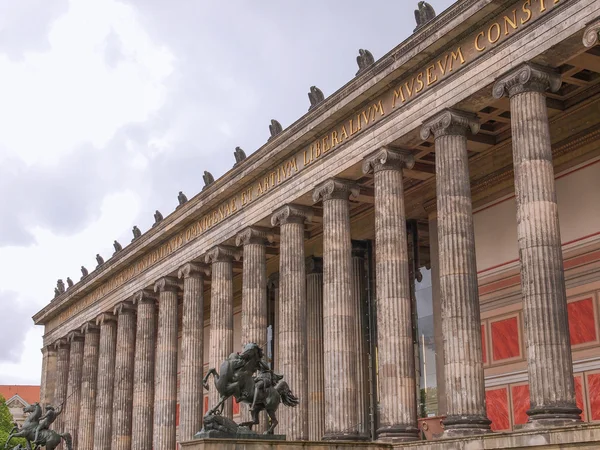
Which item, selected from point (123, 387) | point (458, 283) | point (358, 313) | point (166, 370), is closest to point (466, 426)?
point (458, 283)

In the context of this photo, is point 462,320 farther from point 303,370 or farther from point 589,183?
point 303,370

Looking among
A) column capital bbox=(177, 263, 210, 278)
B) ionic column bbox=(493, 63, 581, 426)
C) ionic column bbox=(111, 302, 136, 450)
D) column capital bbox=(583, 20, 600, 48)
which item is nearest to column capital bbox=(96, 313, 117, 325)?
ionic column bbox=(111, 302, 136, 450)

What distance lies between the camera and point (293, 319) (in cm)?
2936

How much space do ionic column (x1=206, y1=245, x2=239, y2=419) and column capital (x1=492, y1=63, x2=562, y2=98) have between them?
16.8 metres

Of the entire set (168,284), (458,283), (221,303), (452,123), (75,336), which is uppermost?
(452,123)

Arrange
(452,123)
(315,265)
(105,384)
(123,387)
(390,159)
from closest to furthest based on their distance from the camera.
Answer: (452,123) < (390,159) < (315,265) < (123,387) < (105,384)

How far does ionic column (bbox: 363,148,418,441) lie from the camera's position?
23.8 meters

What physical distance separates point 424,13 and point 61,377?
36.9 m

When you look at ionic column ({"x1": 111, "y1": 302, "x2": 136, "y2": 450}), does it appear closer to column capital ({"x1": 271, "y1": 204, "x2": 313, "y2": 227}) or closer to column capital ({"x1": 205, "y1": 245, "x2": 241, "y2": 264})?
column capital ({"x1": 205, "y1": 245, "x2": 241, "y2": 264})

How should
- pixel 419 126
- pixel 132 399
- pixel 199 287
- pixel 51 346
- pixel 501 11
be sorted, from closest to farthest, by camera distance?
1. pixel 501 11
2. pixel 419 126
3. pixel 199 287
4. pixel 132 399
5. pixel 51 346

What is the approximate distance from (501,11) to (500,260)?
9.23m

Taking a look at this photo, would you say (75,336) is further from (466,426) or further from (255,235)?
(466,426)

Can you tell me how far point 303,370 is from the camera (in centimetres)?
2922

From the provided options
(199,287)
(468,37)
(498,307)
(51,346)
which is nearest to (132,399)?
(199,287)
